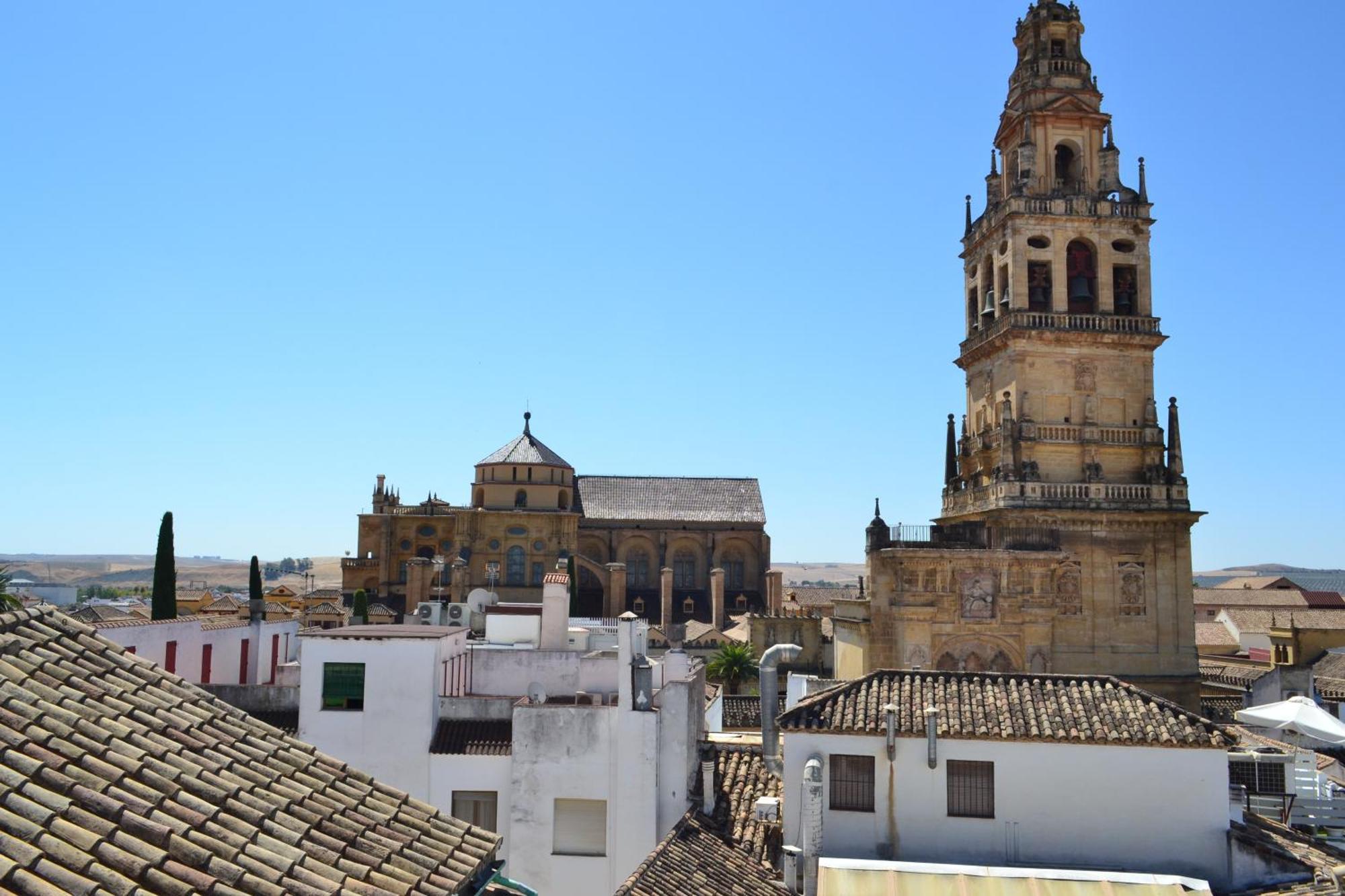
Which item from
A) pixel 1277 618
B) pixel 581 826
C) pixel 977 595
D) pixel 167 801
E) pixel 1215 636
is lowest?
pixel 581 826

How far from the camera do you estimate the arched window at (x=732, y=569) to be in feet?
251

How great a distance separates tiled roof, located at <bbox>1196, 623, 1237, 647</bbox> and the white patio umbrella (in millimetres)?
44454

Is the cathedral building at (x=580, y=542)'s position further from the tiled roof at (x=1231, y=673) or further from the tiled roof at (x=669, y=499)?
the tiled roof at (x=1231, y=673)

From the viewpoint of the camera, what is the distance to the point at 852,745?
61.0 ft

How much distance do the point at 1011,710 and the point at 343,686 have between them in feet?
40.9

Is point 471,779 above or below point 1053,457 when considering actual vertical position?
below

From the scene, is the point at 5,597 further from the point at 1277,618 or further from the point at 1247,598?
the point at 1247,598

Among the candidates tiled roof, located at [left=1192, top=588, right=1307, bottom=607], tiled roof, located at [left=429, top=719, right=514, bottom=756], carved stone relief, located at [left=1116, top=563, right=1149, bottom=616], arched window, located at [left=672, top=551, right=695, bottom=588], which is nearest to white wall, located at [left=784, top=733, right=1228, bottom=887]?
tiled roof, located at [left=429, top=719, right=514, bottom=756]

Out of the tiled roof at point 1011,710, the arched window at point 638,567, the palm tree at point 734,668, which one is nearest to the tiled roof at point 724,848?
the tiled roof at point 1011,710

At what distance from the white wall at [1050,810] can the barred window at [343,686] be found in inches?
338

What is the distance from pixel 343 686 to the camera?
2161 centimetres

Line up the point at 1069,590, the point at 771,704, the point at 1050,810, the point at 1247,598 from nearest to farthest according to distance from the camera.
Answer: the point at 1050,810 → the point at 771,704 → the point at 1069,590 → the point at 1247,598

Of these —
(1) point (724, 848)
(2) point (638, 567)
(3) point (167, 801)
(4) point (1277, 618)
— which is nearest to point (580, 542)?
(2) point (638, 567)

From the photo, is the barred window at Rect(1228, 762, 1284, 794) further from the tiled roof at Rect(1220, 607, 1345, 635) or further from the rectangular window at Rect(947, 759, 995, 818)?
the tiled roof at Rect(1220, 607, 1345, 635)
